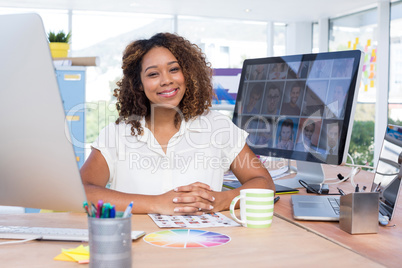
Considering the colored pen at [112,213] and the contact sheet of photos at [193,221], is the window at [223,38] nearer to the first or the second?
the contact sheet of photos at [193,221]

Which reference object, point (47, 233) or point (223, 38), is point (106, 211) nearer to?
point (47, 233)

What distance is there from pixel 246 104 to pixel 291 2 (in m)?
5.01

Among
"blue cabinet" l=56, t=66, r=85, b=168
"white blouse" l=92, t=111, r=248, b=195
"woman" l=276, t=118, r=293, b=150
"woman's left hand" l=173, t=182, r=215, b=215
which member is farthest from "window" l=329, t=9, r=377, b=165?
"woman's left hand" l=173, t=182, r=215, b=215

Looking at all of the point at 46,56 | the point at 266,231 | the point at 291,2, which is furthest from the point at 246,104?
the point at 291,2

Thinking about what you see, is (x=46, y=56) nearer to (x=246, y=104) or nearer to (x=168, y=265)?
(x=168, y=265)

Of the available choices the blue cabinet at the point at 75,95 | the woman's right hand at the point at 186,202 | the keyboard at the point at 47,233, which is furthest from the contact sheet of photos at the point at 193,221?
the blue cabinet at the point at 75,95

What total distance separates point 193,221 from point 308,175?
862mm

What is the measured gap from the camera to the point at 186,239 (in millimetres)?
1000

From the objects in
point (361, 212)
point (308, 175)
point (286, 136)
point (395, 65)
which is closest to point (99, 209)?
point (361, 212)

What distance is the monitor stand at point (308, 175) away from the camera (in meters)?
1.84

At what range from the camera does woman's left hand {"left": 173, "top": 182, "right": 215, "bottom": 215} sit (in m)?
1.27

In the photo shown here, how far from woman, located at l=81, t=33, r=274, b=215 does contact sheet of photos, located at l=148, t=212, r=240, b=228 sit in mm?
297

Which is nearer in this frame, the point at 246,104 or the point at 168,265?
the point at 168,265

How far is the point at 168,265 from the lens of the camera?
841mm
